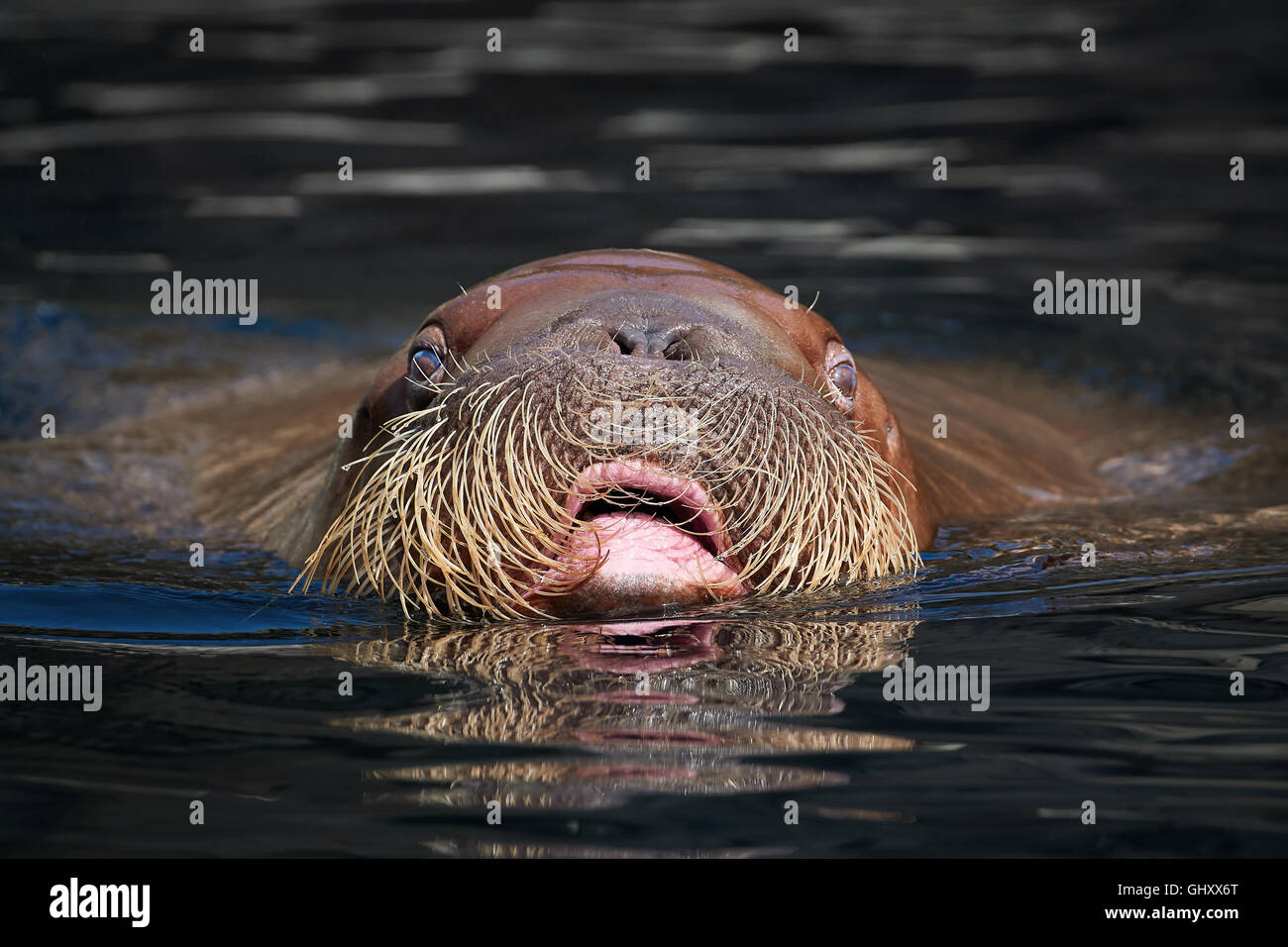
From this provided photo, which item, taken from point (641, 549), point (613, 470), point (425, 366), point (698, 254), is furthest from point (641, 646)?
point (698, 254)

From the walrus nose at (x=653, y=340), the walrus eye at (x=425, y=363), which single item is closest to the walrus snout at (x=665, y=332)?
the walrus nose at (x=653, y=340)

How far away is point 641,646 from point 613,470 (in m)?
0.47

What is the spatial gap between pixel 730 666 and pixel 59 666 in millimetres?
1793

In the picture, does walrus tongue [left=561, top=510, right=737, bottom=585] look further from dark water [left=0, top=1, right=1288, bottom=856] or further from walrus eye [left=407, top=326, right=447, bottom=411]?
Answer: walrus eye [left=407, top=326, right=447, bottom=411]

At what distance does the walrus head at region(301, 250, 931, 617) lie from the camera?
4488mm

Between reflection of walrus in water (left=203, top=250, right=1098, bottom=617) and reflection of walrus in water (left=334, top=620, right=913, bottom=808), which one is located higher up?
reflection of walrus in water (left=203, top=250, right=1098, bottom=617)

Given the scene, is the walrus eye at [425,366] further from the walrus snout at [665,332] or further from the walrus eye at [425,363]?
the walrus snout at [665,332]

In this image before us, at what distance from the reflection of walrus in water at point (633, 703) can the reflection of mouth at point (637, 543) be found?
0.10 m

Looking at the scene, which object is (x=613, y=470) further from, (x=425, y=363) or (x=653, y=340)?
(x=425, y=363)

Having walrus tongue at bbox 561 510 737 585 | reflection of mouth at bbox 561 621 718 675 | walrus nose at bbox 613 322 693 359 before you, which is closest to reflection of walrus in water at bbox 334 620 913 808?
reflection of mouth at bbox 561 621 718 675

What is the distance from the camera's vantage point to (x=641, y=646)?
450cm

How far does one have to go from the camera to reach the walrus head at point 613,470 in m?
4.49
